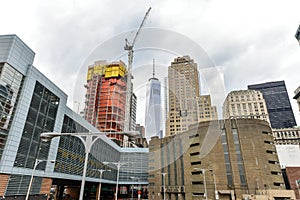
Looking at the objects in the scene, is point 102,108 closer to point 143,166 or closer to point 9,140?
point 143,166

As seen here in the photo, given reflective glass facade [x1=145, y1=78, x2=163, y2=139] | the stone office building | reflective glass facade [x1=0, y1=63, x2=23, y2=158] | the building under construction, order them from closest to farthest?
reflective glass facade [x1=145, y1=78, x2=163, y2=139] → reflective glass facade [x1=0, y1=63, x2=23, y2=158] → the stone office building → the building under construction

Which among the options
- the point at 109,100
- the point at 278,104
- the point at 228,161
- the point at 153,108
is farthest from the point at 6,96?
the point at 278,104

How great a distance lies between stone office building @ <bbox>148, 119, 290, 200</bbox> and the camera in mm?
50188

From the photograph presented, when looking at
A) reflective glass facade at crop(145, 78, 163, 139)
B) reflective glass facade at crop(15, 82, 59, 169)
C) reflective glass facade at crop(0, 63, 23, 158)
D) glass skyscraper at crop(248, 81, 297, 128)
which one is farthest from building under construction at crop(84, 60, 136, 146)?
glass skyscraper at crop(248, 81, 297, 128)

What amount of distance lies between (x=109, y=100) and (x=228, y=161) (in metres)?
58.3

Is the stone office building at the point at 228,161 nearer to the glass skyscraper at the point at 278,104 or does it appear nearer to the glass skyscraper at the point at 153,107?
the glass skyscraper at the point at 153,107

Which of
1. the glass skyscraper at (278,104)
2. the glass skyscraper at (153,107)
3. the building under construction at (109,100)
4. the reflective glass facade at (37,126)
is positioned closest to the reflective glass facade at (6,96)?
the reflective glass facade at (37,126)

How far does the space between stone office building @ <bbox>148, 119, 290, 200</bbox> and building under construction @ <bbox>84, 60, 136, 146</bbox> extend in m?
36.9

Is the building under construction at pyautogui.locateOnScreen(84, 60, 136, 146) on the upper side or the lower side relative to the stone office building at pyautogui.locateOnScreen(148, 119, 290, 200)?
upper

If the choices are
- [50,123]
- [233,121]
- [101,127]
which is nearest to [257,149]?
[233,121]

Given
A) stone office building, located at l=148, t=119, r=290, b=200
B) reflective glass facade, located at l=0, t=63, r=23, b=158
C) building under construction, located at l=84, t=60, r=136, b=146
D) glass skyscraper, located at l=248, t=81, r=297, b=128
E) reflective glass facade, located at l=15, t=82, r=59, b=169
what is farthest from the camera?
glass skyscraper, located at l=248, t=81, r=297, b=128

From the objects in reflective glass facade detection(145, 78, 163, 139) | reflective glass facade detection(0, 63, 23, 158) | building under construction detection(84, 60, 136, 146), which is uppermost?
building under construction detection(84, 60, 136, 146)

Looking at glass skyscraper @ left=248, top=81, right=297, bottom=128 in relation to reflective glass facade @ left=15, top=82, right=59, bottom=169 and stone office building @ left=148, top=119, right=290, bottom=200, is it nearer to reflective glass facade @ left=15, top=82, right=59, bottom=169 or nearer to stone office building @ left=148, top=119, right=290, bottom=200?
stone office building @ left=148, top=119, right=290, bottom=200

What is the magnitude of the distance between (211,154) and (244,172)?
9096mm
